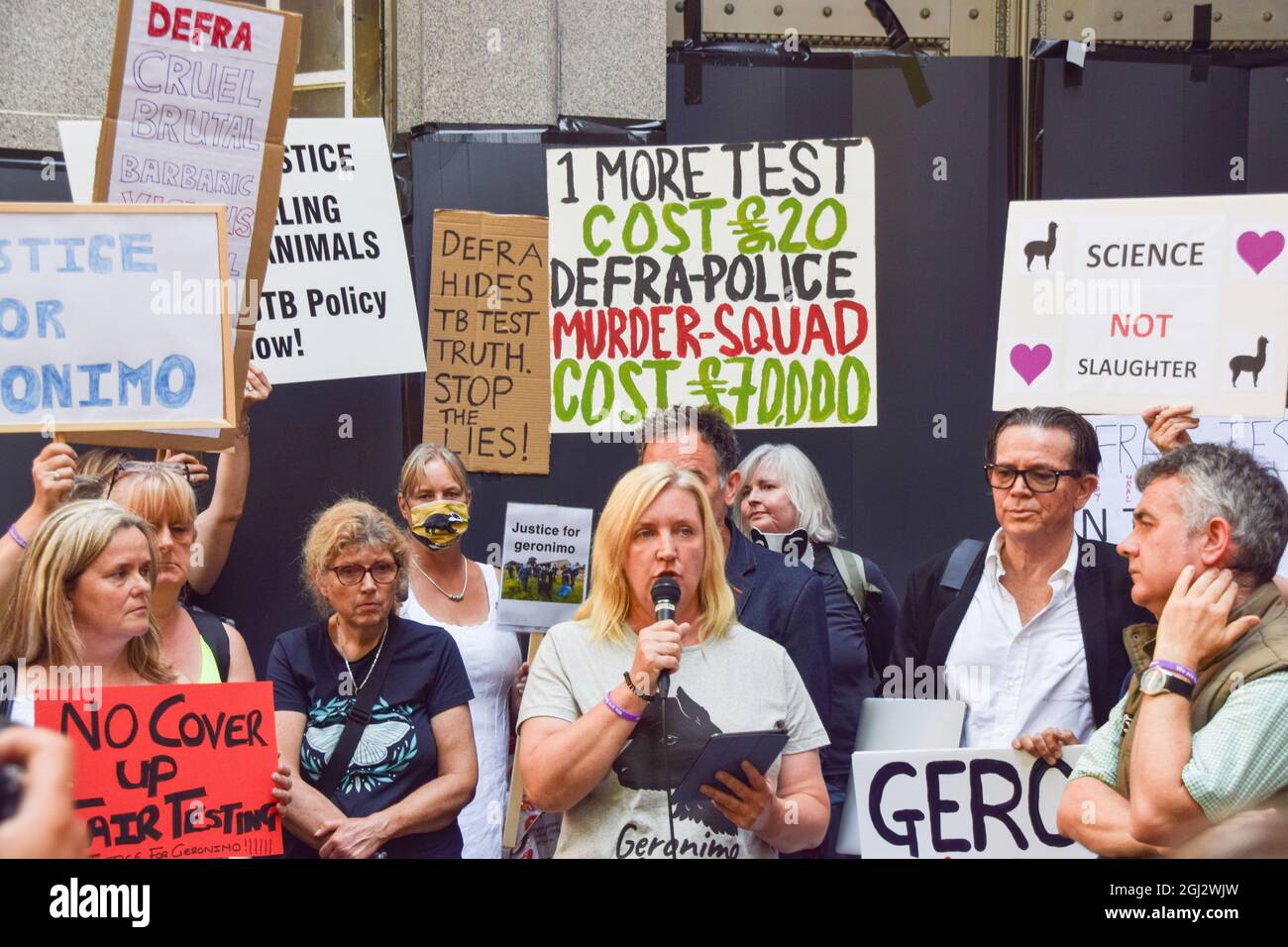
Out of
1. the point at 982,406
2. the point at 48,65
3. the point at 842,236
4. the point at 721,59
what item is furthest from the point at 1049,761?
the point at 48,65

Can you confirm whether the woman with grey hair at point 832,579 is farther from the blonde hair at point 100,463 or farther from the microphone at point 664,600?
the blonde hair at point 100,463

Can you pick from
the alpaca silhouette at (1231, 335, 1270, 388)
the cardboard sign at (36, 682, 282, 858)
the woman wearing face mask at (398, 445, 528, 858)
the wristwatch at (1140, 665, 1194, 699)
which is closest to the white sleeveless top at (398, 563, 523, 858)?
the woman wearing face mask at (398, 445, 528, 858)

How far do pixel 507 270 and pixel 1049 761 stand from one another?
→ 3.53m

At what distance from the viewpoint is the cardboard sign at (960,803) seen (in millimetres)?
4246

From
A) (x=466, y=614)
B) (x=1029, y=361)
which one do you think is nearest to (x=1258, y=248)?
(x=1029, y=361)

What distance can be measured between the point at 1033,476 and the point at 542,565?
1856mm

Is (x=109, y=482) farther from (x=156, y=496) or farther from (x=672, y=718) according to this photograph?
(x=672, y=718)

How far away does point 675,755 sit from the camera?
12.7 ft

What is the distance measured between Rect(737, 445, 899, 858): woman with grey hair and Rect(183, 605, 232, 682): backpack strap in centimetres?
178

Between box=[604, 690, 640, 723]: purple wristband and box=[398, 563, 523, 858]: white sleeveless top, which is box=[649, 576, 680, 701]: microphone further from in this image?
box=[398, 563, 523, 858]: white sleeveless top

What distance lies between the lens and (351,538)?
4754 millimetres

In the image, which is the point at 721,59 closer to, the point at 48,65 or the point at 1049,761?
the point at 48,65

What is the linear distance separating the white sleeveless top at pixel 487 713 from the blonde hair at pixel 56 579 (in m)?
1.19

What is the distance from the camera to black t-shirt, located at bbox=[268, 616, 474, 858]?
4547mm
